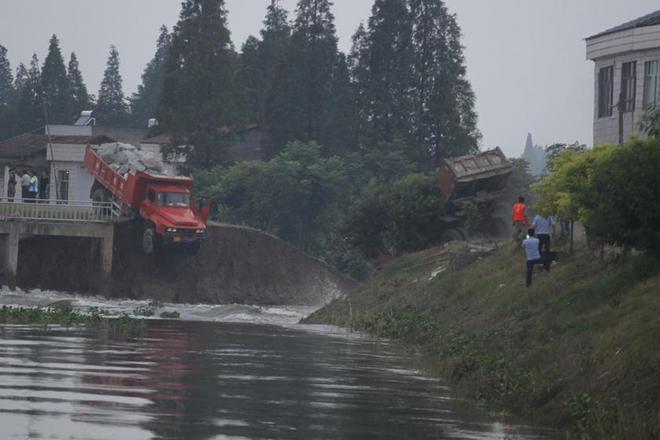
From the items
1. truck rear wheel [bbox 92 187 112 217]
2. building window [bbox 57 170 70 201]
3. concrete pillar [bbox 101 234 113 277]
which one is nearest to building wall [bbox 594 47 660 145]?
concrete pillar [bbox 101 234 113 277]

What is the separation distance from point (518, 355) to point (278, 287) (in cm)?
4431

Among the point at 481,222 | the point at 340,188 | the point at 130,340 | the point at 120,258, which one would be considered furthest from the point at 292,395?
the point at 340,188

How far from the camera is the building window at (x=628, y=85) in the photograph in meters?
43.1

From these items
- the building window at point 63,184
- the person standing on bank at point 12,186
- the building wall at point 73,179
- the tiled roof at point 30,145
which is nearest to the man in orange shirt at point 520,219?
the person standing on bank at point 12,186

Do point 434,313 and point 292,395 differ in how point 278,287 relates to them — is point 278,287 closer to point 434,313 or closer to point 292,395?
point 434,313

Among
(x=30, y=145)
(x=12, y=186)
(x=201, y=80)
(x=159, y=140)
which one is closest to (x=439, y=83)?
(x=201, y=80)

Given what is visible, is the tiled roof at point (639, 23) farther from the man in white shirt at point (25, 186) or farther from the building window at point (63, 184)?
the building window at point (63, 184)

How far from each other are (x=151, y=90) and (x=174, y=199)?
9182 centimetres

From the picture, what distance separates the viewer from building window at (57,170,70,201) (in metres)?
79.4

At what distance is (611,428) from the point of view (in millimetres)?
18297

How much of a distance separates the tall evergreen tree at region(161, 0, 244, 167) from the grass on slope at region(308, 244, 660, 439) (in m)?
44.2

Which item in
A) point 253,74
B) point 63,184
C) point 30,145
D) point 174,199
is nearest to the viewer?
point 174,199

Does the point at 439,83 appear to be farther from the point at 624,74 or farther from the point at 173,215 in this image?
the point at 624,74

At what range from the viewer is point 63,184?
7988 cm
